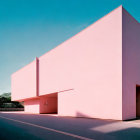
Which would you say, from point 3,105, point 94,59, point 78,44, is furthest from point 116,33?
point 3,105

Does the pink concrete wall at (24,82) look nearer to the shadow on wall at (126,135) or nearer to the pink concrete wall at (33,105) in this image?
the pink concrete wall at (33,105)

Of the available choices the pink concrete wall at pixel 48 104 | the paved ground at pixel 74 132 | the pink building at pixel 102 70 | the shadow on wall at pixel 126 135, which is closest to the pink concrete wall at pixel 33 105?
the pink concrete wall at pixel 48 104

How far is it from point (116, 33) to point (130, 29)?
4.91 feet

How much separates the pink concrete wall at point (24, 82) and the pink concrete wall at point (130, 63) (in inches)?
565

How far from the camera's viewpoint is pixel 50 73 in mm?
17281

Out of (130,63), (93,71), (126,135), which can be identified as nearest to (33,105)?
(93,71)

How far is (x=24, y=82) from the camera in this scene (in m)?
24.8

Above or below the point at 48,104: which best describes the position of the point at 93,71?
above

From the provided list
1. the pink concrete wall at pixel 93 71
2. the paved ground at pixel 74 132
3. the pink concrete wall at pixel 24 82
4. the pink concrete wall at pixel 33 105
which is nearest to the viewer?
the paved ground at pixel 74 132

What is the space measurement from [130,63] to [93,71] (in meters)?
A: 2.74

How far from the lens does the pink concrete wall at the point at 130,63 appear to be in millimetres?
9341

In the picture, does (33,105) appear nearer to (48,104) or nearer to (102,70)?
(48,104)

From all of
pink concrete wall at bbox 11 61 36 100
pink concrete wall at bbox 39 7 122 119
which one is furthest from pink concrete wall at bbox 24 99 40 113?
pink concrete wall at bbox 39 7 122 119

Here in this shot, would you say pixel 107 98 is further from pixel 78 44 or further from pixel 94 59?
pixel 78 44
